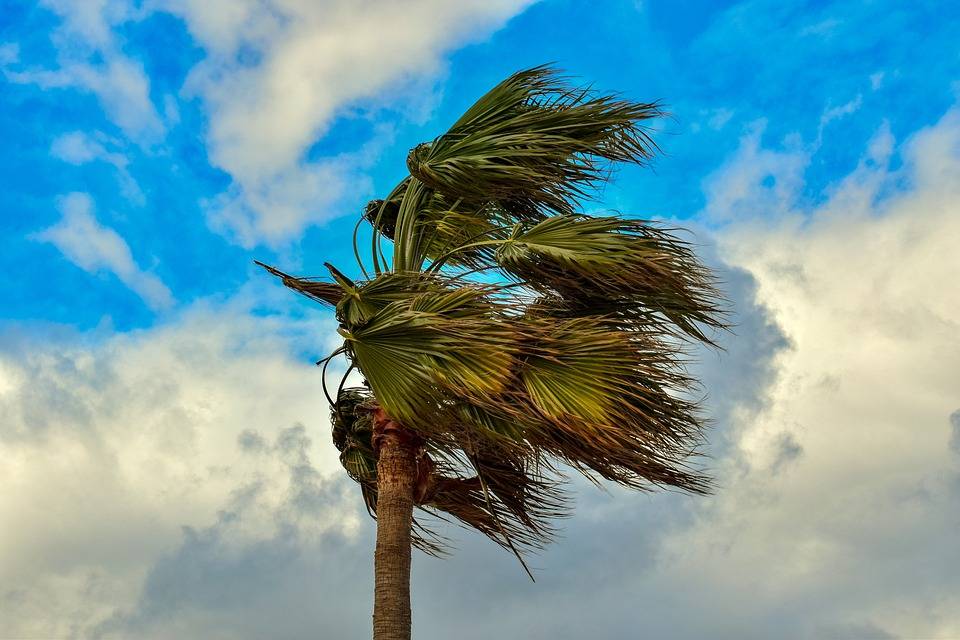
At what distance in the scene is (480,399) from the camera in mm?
8844

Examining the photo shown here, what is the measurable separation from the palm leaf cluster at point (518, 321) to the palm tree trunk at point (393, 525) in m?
0.25

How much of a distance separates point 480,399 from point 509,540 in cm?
229

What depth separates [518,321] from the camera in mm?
9102

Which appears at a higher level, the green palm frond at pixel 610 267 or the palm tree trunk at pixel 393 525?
the green palm frond at pixel 610 267

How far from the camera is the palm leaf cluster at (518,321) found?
8961mm

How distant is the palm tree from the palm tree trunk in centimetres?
1

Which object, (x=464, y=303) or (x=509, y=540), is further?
(x=509, y=540)

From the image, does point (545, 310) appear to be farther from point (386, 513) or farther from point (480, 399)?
point (386, 513)

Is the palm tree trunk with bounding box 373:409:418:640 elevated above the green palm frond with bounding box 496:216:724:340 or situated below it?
below

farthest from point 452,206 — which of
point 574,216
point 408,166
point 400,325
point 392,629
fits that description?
point 392,629

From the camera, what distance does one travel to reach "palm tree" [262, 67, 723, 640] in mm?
8969

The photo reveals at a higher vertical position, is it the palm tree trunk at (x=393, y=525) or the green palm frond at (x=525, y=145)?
the green palm frond at (x=525, y=145)

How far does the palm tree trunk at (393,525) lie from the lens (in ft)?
30.7

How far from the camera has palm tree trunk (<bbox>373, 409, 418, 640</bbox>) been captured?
30.7ft
